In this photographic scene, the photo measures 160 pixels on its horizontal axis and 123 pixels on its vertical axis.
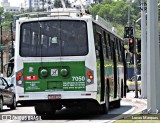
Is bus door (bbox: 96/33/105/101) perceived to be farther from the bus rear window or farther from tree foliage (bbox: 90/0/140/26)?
tree foliage (bbox: 90/0/140/26)

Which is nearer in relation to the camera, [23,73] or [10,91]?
[23,73]

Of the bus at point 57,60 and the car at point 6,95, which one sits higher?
the bus at point 57,60

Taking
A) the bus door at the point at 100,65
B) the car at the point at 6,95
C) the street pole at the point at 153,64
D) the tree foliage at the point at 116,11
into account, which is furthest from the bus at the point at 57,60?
the tree foliage at the point at 116,11

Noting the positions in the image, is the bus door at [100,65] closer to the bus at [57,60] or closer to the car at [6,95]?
the bus at [57,60]

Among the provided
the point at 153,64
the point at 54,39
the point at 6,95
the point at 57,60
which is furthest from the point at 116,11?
the point at 153,64

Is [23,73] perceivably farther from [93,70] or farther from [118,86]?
[118,86]

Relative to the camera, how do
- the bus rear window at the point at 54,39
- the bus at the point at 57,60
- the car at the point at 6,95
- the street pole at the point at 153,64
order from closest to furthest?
the street pole at the point at 153,64 → the bus at the point at 57,60 → the bus rear window at the point at 54,39 → the car at the point at 6,95

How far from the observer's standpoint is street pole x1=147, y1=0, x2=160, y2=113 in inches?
697

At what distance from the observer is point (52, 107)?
19.8m

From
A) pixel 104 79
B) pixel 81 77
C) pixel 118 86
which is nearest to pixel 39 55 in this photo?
pixel 81 77

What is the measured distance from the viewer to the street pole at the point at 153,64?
1770cm

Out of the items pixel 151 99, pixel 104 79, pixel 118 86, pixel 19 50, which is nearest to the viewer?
pixel 151 99

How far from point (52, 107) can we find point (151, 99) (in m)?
3.97

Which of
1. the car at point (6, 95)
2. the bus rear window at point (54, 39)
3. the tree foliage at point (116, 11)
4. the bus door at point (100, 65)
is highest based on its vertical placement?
the tree foliage at point (116, 11)
